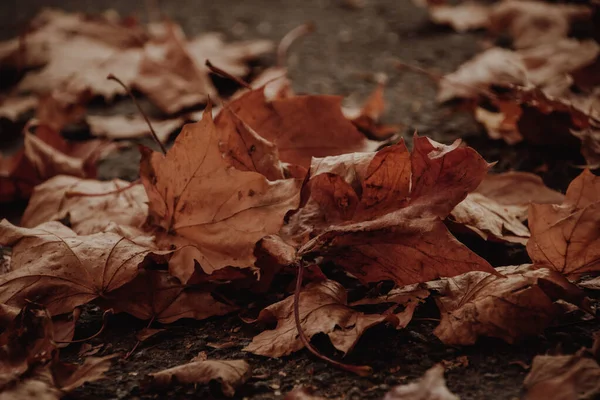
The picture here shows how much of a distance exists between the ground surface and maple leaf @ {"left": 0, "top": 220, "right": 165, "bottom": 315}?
0.24 ft

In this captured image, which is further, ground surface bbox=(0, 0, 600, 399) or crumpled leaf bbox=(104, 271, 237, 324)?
crumpled leaf bbox=(104, 271, 237, 324)

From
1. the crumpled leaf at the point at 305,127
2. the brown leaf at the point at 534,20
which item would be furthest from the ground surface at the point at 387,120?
the crumpled leaf at the point at 305,127

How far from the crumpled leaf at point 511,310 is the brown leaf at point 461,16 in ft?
5.70

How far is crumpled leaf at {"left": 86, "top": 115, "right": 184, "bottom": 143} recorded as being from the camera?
1672 mm

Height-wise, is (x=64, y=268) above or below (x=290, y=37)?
above

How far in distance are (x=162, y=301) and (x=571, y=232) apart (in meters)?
0.62

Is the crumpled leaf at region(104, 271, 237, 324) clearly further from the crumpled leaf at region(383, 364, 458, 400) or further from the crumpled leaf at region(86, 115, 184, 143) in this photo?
the crumpled leaf at region(86, 115, 184, 143)

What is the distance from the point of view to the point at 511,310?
2.70 ft

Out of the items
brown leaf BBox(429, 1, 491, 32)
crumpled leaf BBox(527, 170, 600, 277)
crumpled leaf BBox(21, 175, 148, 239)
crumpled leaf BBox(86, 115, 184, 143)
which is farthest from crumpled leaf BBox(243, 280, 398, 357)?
brown leaf BBox(429, 1, 491, 32)

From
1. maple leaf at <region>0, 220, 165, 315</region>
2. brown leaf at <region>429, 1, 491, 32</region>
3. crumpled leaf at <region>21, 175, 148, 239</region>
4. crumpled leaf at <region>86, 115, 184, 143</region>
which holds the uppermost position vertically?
maple leaf at <region>0, 220, 165, 315</region>

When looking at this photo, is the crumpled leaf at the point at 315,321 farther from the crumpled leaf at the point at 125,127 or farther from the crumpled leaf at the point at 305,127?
the crumpled leaf at the point at 125,127

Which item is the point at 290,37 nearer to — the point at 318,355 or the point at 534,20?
the point at 534,20

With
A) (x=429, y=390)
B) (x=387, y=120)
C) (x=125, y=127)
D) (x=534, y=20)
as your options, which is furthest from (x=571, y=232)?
(x=534, y=20)

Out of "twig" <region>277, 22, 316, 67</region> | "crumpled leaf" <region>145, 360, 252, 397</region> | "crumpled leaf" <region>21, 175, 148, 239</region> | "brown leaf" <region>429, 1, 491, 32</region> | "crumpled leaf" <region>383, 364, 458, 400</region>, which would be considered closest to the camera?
"crumpled leaf" <region>383, 364, 458, 400</region>
